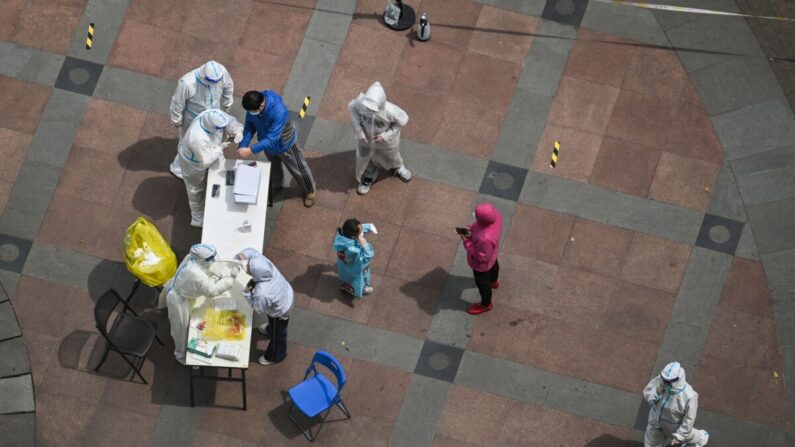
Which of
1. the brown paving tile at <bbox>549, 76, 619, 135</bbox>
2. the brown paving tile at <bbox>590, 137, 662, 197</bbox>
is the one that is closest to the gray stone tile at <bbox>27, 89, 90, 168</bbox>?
the brown paving tile at <bbox>549, 76, 619, 135</bbox>

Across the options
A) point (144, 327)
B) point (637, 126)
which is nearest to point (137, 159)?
point (144, 327)

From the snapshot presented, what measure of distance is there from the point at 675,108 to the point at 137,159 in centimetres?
692

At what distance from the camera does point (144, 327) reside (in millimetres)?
12023

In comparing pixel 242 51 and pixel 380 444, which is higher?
pixel 242 51

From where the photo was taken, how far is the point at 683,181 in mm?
13266

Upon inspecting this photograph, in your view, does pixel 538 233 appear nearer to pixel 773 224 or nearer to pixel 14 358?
pixel 773 224

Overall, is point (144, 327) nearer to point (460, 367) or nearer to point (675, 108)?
point (460, 367)

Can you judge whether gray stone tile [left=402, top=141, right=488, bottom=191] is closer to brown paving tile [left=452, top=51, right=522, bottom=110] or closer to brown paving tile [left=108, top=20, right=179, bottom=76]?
brown paving tile [left=452, top=51, right=522, bottom=110]

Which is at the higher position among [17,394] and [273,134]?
[273,134]

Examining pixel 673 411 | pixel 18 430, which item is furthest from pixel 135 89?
pixel 673 411

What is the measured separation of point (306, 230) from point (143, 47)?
345 centimetres

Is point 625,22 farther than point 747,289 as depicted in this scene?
Yes

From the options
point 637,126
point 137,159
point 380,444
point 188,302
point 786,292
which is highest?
point 637,126

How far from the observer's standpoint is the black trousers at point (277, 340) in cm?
1163
